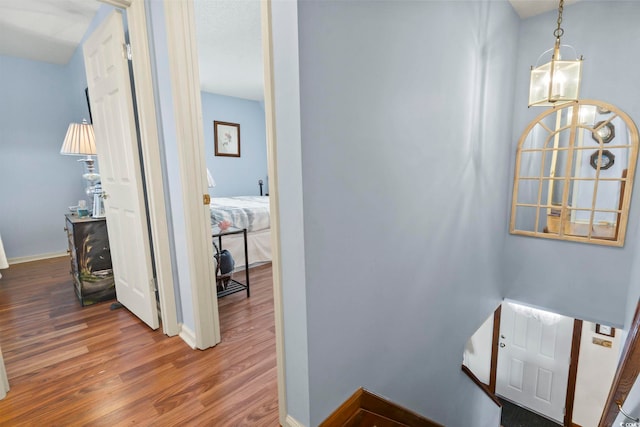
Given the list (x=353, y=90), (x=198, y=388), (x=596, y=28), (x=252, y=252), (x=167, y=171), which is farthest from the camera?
(x=252, y=252)

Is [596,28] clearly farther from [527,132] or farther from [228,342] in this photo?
[228,342]

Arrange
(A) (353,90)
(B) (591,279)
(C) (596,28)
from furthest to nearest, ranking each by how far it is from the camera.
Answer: (B) (591,279) → (C) (596,28) → (A) (353,90)

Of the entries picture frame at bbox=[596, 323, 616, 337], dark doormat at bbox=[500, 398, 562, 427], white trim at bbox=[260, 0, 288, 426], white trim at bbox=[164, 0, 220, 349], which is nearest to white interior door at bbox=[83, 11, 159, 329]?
white trim at bbox=[164, 0, 220, 349]

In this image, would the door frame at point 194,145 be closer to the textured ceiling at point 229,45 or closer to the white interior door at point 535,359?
the textured ceiling at point 229,45

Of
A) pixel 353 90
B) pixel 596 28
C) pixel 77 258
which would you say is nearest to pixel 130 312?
pixel 77 258

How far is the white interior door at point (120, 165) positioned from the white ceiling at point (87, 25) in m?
0.96

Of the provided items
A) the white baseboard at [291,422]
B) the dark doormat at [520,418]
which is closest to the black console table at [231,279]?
the white baseboard at [291,422]

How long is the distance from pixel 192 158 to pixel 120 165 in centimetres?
74

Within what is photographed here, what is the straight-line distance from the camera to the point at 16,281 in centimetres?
293

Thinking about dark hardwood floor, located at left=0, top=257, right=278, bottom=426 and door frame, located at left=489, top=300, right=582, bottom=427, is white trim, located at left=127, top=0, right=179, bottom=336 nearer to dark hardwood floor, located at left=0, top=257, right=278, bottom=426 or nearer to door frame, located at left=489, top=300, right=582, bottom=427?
dark hardwood floor, located at left=0, top=257, right=278, bottom=426

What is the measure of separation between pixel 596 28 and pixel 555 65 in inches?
64.0

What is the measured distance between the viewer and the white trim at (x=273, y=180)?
3.33 feet

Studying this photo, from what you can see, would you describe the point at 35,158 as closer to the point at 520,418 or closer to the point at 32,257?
the point at 32,257

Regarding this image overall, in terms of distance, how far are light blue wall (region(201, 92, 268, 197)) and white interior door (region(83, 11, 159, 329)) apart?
2.92m
